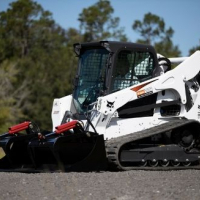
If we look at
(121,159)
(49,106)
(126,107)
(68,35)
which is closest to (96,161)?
(121,159)

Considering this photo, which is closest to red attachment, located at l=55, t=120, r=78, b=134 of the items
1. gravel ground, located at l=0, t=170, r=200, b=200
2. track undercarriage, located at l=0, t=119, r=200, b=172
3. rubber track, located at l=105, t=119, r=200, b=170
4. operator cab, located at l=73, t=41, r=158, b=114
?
track undercarriage, located at l=0, t=119, r=200, b=172

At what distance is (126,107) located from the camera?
12.7m

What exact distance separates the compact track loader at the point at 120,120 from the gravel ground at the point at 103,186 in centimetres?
76

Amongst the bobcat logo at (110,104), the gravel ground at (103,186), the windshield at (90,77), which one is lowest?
the gravel ground at (103,186)

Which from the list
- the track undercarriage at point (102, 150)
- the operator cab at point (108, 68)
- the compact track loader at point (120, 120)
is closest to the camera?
the track undercarriage at point (102, 150)

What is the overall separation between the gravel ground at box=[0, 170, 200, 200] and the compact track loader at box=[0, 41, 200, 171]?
2.48ft

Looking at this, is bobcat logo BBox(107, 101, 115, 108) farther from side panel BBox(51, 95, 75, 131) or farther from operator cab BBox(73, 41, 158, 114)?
side panel BBox(51, 95, 75, 131)

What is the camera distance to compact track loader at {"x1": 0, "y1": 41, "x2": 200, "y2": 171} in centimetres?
1162

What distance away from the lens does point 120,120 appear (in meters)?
12.5

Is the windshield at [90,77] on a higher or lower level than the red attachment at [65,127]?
higher

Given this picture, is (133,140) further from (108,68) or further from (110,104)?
(108,68)

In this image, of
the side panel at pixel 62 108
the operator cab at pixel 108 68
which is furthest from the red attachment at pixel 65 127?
the side panel at pixel 62 108

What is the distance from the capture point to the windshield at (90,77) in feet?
41.9

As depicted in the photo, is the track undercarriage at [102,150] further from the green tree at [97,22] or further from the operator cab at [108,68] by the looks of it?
the green tree at [97,22]
